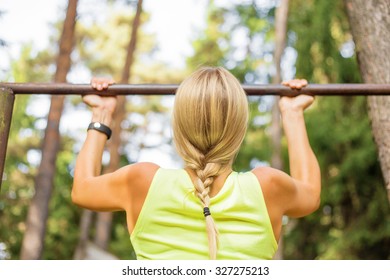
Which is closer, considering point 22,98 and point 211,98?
point 211,98

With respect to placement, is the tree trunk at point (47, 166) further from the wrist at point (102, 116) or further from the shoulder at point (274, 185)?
the shoulder at point (274, 185)

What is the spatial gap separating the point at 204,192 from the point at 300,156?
1.37 feet

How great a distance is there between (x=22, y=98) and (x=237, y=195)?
13.8 metres

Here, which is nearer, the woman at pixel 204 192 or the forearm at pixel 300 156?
the woman at pixel 204 192

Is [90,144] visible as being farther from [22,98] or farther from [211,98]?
[22,98]

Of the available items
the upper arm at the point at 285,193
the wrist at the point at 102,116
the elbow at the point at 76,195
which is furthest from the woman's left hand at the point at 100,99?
the upper arm at the point at 285,193

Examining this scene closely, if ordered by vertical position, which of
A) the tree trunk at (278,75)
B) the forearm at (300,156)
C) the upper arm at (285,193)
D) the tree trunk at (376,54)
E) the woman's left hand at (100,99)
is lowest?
the upper arm at (285,193)

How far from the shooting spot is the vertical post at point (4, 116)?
6.96 feet

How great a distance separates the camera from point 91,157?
1.75 m

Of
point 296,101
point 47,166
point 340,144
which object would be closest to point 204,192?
point 296,101

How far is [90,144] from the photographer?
5.95ft

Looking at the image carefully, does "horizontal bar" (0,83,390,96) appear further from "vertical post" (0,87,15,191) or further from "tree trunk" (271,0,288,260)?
"tree trunk" (271,0,288,260)

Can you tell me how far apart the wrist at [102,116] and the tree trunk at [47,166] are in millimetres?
6045

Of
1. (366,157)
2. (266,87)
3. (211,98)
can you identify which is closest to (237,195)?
(211,98)
